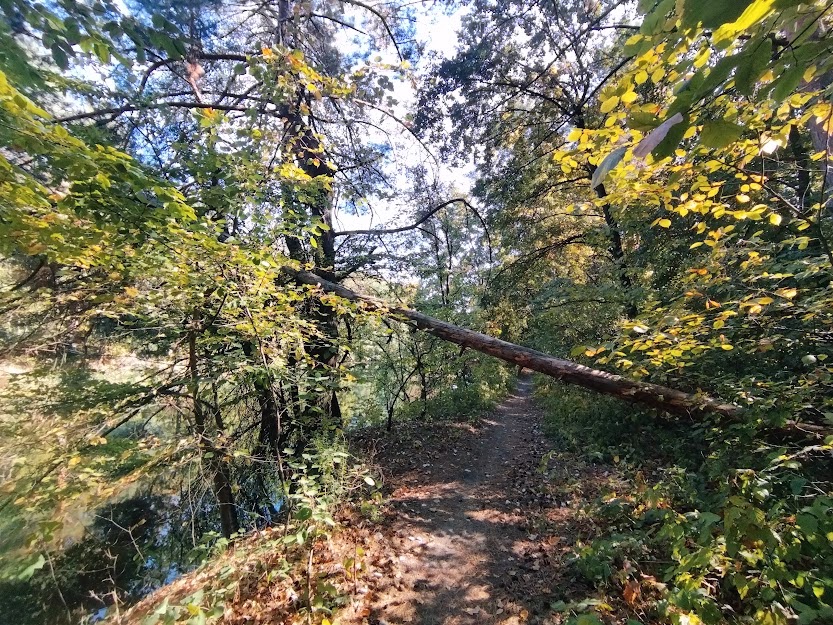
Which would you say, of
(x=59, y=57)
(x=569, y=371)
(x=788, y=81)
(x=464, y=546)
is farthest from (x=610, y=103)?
(x=464, y=546)

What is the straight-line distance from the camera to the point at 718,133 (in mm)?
987

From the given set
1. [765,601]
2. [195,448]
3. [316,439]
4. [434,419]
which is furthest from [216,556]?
[434,419]

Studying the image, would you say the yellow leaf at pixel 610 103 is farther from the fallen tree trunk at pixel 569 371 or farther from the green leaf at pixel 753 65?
the fallen tree trunk at pixel 569 371

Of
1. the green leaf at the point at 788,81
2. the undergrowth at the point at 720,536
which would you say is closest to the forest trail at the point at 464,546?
the undergrowth at the point at 720,536

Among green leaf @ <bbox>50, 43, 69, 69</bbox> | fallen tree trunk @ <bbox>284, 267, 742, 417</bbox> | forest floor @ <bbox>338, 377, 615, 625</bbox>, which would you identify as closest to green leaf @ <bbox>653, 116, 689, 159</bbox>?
green leaf @ <bbox>50, 43, 69, 69</bbox>

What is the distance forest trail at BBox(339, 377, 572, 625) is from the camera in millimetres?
3250

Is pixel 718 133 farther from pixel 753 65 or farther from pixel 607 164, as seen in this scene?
pixel 607 164

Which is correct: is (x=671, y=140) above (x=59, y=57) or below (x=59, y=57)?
below

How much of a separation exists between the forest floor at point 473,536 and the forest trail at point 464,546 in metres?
0.01

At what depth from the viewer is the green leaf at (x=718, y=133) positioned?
96 centimetres

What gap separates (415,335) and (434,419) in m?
2.81

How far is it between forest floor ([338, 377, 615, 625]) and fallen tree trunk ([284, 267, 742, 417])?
1239mm

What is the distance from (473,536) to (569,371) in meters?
2.46

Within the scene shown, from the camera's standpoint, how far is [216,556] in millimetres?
3785
